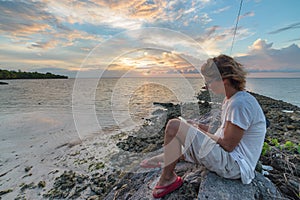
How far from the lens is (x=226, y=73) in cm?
205

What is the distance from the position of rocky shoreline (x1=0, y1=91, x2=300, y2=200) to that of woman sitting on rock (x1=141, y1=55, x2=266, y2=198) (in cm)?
26

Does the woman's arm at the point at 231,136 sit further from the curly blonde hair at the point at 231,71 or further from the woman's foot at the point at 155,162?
the woman's foot at the point at 155,162

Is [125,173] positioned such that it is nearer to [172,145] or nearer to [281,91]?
[172,145]

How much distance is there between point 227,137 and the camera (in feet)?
6.31

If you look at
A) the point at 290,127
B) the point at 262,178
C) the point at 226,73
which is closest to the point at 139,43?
the point at 226,73

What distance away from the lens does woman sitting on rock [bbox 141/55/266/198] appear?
188cm

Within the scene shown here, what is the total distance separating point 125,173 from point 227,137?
2727 millimetres

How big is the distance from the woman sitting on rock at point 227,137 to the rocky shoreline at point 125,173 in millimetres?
265

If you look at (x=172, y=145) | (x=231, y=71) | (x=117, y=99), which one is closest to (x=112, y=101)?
(x=117, y=99)

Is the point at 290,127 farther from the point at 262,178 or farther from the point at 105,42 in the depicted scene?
the point at 105,42

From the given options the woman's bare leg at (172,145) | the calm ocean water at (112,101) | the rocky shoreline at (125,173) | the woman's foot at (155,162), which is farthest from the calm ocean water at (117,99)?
the woman's bare leg at (172,145)

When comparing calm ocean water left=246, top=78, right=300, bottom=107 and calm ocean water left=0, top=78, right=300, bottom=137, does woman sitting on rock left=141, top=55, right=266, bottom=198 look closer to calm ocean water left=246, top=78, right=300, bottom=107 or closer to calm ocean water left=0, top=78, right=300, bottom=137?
calm ocean water left=0, top=78, right=300, bottom=137

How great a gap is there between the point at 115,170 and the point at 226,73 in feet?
13.2

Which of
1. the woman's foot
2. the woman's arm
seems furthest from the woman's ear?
the woman's foot
